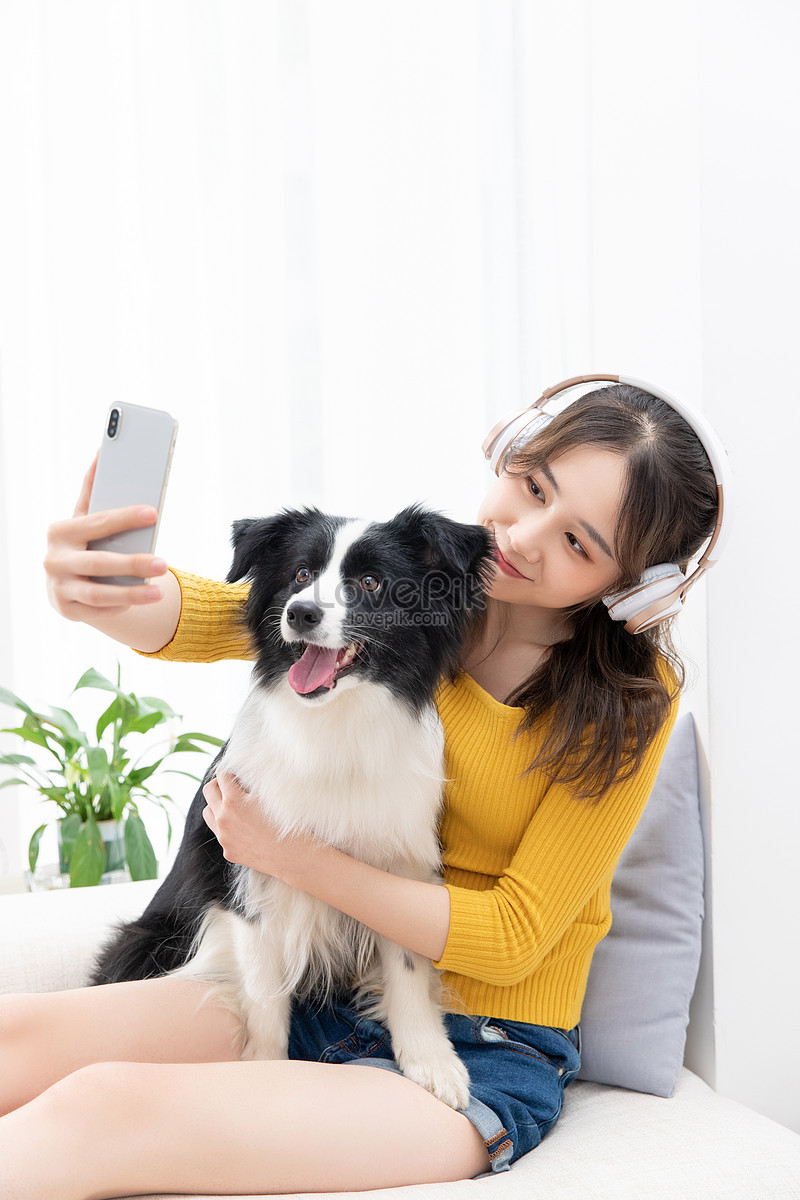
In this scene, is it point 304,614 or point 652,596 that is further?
point 652,596

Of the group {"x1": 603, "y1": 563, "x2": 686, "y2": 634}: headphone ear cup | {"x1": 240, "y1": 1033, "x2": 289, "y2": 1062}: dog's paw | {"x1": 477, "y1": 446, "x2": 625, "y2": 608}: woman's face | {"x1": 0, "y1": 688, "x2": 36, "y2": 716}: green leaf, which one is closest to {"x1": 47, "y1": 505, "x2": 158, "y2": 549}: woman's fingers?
{"x1": 477, "y1": 446, "x2": 625, "y2": 608}: woman's face

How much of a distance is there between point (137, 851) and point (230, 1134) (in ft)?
4.36

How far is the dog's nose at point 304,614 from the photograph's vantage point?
1172 mm

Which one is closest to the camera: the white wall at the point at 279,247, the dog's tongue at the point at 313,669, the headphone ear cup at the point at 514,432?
the dog's tongue at the point at 313,669

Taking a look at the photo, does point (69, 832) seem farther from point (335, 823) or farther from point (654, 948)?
point (654, 948)

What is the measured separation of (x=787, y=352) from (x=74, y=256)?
81.6 inches

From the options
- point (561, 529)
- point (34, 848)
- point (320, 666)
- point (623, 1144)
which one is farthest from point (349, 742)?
point (34, 848)

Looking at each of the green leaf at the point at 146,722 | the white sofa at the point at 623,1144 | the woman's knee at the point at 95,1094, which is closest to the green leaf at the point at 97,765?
the green leaf at the point at 146,722

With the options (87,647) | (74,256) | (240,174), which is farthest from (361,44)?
(87,647)

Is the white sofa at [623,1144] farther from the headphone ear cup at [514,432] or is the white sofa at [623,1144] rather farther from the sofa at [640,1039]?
the headphone ear cup at [514,432]

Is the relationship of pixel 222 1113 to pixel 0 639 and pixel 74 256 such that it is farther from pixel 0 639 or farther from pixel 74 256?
pixel 74 256

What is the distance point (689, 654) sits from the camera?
1.73 metres

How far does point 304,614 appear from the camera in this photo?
1.17 meters

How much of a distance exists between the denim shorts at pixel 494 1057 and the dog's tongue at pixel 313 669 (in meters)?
0.63
